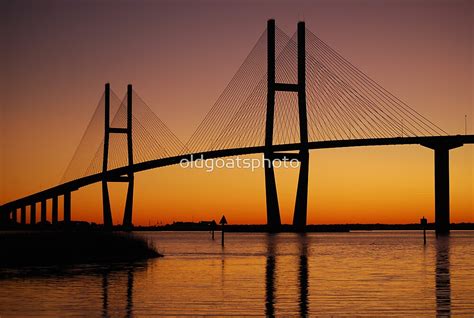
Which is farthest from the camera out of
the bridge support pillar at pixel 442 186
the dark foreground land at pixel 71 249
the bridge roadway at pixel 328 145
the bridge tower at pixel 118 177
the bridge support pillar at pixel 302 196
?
the bridge tower at pixel 118 177

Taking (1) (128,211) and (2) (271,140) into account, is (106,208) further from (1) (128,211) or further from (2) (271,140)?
(2) (271,140)

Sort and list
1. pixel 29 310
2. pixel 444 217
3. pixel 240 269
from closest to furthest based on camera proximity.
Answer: pixel 29 310, pixel 240 269, pixel 444 217

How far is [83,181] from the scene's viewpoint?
84.8 metres

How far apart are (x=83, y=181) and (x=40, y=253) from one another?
5878 centimetres

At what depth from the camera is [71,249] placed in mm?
28281

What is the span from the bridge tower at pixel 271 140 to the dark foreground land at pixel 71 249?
111ft

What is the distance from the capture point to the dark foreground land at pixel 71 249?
26.0 m

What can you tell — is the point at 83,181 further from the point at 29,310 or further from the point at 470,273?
the point at 29,310

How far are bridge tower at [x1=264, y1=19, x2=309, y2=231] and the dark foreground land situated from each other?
3369 cm

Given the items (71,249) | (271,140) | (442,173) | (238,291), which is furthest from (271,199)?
(238,291)

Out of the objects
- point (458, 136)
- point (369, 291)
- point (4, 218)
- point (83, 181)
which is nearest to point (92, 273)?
point (369, 291)

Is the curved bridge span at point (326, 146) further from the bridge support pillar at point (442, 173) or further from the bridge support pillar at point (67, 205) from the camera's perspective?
the bridge support pillar at point (67, 205)

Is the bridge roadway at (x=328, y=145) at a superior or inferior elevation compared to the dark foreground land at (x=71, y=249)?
superior

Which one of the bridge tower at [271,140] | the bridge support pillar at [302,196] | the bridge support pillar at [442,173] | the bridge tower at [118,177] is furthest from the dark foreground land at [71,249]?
the bridge tower at [118,177]
